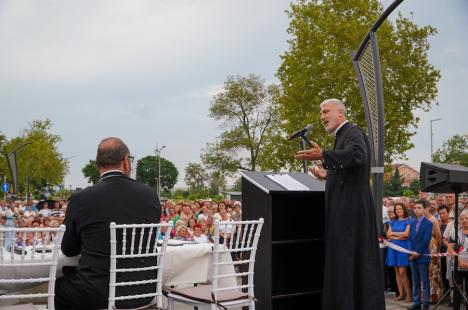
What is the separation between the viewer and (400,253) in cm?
927

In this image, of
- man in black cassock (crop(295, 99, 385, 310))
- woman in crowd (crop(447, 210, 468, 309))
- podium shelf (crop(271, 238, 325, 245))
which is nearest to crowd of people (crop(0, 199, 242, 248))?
woman in crowd (crop(447, 210, 468, 309))

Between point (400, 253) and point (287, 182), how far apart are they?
4810mm

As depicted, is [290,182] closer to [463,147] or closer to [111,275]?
[111,275]

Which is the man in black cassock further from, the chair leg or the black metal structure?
the black metal structure

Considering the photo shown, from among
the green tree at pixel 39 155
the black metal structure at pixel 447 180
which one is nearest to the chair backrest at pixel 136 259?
the black metal structure at pixel 447 180

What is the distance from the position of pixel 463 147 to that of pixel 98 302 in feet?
210

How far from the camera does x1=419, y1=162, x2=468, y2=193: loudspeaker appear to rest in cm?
653

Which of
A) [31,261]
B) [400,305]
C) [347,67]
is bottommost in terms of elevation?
[400,305]

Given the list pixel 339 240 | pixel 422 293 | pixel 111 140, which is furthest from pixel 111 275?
pixel 422 293

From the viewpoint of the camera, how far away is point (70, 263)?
4.23m

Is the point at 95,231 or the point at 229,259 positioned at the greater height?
the point at 95,231

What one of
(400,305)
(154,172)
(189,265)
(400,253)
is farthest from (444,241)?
(154,172)

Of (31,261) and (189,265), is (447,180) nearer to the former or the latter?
(189,265)

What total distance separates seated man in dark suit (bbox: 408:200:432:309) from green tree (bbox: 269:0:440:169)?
1793cm
